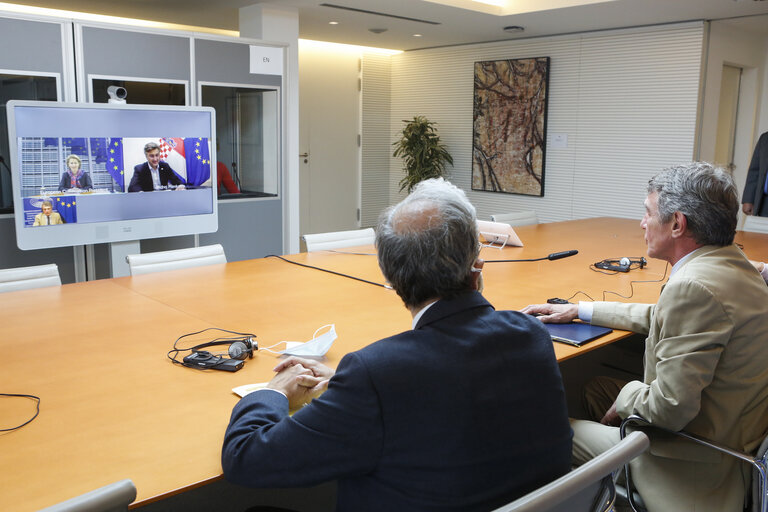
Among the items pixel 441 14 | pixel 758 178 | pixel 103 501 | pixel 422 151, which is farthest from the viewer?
pixel 422 151

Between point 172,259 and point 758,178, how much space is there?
224 inches

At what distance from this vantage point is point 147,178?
184 inches

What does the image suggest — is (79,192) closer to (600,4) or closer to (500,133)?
(600,4)

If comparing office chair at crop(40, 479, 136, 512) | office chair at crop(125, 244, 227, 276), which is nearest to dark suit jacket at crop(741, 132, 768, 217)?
office chair at crop(125, 244, 227, 276)

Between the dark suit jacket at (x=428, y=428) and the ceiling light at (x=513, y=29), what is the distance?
21.9 ft

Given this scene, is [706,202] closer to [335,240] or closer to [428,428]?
[428,428]

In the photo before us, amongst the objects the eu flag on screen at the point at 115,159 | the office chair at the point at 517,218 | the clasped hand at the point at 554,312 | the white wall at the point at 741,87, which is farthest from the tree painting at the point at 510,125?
the clasped hand at the point at 554,312

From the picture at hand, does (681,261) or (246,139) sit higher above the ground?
(246,139)

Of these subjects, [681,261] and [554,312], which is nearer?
[681,261]

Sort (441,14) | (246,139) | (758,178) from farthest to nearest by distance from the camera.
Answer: (441,14) < (758,178) < (246,139)

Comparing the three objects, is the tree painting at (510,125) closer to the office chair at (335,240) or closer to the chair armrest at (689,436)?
the office chair at (335,240)

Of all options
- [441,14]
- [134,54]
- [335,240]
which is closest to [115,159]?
[134,54]

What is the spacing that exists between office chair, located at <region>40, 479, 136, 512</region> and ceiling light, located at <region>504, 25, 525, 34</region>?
717cm

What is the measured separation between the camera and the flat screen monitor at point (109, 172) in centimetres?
414
